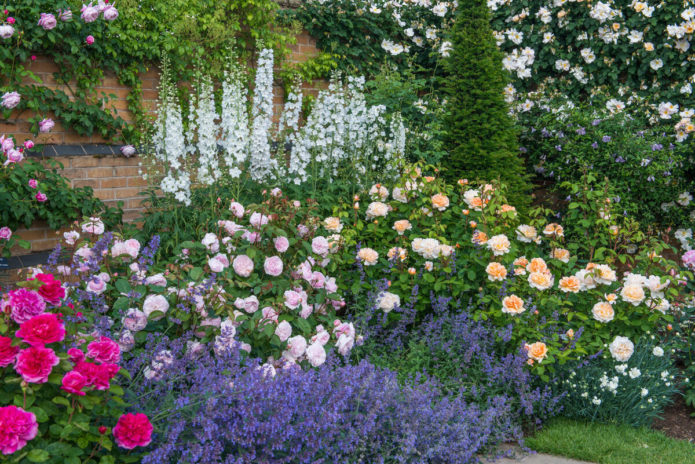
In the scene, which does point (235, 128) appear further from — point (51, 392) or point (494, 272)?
point (51, 392)

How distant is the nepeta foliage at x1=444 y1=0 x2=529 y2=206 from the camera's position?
17.6ft

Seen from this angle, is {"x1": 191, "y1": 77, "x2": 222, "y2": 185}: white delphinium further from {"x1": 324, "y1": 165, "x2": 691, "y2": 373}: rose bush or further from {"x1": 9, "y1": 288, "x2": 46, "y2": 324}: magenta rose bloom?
{"x1": 9, "y1": 288, "x2": 46, "y2": 324}: magenta rose bloom

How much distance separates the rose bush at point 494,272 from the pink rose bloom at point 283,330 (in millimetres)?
626

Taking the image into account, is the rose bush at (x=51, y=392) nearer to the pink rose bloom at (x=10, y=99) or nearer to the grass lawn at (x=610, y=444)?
the grass lawn at (x=610, y=444)

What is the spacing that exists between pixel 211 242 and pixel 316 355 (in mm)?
783

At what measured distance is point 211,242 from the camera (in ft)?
9.50

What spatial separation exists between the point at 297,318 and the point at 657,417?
2151 mm

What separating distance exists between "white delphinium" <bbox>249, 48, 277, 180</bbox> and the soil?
2.83 meters

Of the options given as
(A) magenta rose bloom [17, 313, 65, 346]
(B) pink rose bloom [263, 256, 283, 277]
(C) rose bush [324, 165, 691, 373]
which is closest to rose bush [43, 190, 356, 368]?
(B) pink rose bloom [263, 256, 283, 277]

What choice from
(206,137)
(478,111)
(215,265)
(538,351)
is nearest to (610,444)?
(538,351)

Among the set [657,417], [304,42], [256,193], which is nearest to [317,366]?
[256,193]

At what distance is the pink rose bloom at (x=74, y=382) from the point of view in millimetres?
Result: 1589

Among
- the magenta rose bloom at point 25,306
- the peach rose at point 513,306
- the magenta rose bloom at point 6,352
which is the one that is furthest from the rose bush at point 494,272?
the magenta rose bloom at point 6,352

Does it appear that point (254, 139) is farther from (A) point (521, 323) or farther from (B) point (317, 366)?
(A) point (521, 323)
